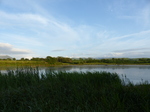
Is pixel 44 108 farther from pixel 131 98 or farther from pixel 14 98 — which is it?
pixel 131 98

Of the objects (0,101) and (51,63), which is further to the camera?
(51,63)

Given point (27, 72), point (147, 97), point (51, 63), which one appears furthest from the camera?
point (51, 63)

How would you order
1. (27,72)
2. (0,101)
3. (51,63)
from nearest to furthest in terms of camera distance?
(0,101)
(27,72)
(51,63)

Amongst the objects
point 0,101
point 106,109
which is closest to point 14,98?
point 0,101

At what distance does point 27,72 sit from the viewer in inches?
283

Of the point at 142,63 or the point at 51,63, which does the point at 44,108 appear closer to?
the point at 51,63

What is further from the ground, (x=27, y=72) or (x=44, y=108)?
(x=27, y=72)

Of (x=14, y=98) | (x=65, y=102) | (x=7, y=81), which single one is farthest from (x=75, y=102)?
(x=7, y=81)

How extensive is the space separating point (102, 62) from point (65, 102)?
147 feet

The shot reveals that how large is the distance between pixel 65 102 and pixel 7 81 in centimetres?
405

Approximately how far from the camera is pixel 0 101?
3746 millimetres

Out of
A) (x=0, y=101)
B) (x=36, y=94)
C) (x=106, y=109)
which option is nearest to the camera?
(x=106, y=109)

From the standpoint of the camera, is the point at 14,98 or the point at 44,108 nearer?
the point at 44,108

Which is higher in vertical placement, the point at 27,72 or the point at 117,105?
the point at 27,72
